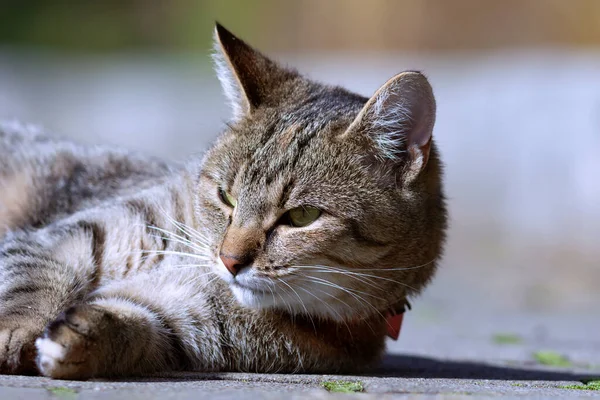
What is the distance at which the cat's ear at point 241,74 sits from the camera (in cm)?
332

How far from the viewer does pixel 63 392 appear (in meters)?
2.19

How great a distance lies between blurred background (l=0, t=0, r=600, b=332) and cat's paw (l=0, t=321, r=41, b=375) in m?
3.39

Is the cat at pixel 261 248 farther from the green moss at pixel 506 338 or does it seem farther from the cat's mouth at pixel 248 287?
the green moss at pixel 506 338

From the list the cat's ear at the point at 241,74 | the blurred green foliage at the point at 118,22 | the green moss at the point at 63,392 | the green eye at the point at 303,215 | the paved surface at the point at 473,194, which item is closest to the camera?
the green moss at the point at 63,392

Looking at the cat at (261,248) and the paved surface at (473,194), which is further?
the cat at (261,248)

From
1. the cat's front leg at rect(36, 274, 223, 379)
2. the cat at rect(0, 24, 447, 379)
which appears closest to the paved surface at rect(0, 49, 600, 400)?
the cat's front leg at rect(36, 274, 223, 379)

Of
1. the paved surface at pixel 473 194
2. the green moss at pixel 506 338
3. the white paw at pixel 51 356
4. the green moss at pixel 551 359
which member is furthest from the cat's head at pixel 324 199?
the green moss at pixel 506 338

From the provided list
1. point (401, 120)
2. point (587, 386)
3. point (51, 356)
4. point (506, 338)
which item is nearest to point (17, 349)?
point (51, 356)

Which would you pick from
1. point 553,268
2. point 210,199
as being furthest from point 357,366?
point 553,268

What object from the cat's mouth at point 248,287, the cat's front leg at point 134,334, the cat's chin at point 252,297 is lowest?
the cat's front leg at point 134,334

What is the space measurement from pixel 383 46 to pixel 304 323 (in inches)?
364

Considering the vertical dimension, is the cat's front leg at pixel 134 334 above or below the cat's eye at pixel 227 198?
below

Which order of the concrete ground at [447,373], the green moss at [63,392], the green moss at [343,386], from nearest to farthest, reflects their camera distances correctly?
the green moss at [63,392] → the concrete ground at [447,373] → the green moss at [343,386]

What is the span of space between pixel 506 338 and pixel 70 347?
2.77 m
